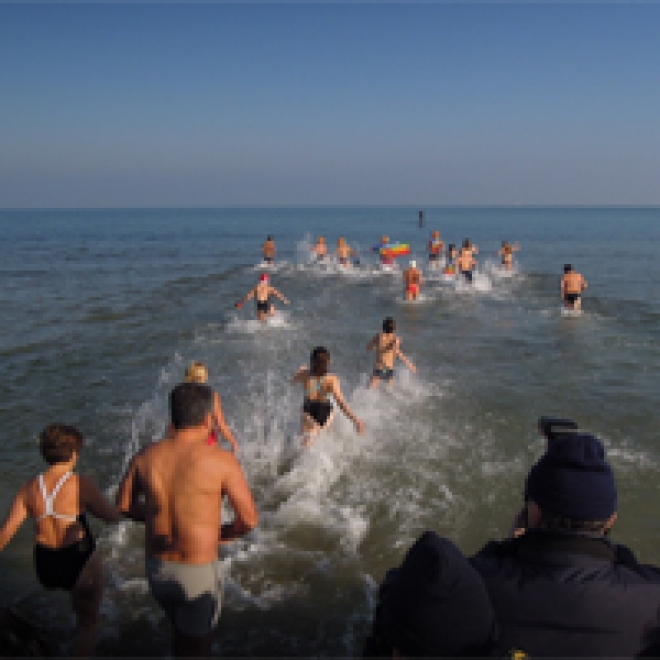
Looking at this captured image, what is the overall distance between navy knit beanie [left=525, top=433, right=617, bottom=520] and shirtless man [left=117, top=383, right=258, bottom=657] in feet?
5.03

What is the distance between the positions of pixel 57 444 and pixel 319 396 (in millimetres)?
3911

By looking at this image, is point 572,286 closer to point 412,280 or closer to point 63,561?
point 412,280

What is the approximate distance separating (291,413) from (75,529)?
17.7ft

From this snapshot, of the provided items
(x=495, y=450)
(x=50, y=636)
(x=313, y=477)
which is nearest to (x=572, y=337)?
(x=495, y=450)

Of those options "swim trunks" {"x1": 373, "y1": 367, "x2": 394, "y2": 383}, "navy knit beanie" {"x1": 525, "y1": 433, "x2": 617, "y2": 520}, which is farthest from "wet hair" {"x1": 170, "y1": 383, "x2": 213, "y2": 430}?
"swim trunks" {"x1": 373, "y1": 367, "x2": 394, "y2": 383}

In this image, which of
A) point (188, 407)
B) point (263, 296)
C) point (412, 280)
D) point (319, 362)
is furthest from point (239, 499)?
point (412, 280)

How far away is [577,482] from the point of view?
1907mm

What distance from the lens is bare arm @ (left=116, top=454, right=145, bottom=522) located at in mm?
3016

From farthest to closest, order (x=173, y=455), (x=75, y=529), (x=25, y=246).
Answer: (x=25, y=246) < (x=75, y=529) < (x=173, y=455)

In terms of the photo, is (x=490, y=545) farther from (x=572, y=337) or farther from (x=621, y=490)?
(x=572, y=337)

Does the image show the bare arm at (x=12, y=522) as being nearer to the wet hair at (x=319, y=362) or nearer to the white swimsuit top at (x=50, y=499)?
the white swimsuit top at (x=50, y=499)

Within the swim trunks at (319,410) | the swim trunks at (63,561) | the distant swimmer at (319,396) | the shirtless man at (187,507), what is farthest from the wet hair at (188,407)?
the swim trunks at (319,410)

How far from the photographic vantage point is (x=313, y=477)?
259 inches

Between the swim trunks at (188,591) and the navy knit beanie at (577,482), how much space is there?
1902mm
